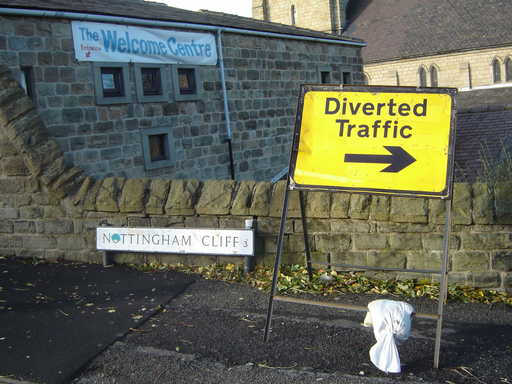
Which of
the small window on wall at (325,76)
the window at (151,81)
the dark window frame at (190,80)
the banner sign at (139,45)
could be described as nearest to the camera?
the banner sign at (139,45)

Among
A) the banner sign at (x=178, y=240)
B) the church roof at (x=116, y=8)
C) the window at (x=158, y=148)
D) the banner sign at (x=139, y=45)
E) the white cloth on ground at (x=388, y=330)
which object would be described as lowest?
the white cloth on ground at (x=388, y=330)

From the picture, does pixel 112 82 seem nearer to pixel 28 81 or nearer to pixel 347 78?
pixel 28 81

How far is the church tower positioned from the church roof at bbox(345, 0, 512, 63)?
357 centimetres

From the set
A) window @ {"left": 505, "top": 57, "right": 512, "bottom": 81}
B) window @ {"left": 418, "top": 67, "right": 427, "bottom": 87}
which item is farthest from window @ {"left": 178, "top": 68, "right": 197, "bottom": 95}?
window @ {"left": 505, "top": 57, "right": 512, "bottom": 81}

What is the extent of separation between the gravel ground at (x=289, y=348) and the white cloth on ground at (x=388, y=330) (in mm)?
103

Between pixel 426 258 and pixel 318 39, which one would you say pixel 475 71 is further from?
pixel 426 258

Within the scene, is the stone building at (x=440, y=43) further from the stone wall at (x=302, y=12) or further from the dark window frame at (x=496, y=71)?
the stone wall at (x=302, y=12)

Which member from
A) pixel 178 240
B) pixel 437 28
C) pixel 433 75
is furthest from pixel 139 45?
pixel 437 28

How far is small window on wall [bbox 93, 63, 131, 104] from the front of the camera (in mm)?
11531

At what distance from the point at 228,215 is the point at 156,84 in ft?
23.3

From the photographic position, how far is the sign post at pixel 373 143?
15.9 ft

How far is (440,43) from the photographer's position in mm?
45500

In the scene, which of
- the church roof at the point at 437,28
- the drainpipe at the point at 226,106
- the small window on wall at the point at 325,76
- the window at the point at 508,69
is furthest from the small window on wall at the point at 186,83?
the window at the point at 508,69

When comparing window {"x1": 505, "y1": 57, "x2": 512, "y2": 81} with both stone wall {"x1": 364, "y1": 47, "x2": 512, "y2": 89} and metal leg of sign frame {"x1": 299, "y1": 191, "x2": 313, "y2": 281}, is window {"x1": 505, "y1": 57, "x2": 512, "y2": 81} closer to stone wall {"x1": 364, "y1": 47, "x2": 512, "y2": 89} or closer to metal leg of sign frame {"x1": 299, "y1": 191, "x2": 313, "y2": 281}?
stone wall {"x1": 364, "y1": 47, "x2": 512, "y2": 89}
